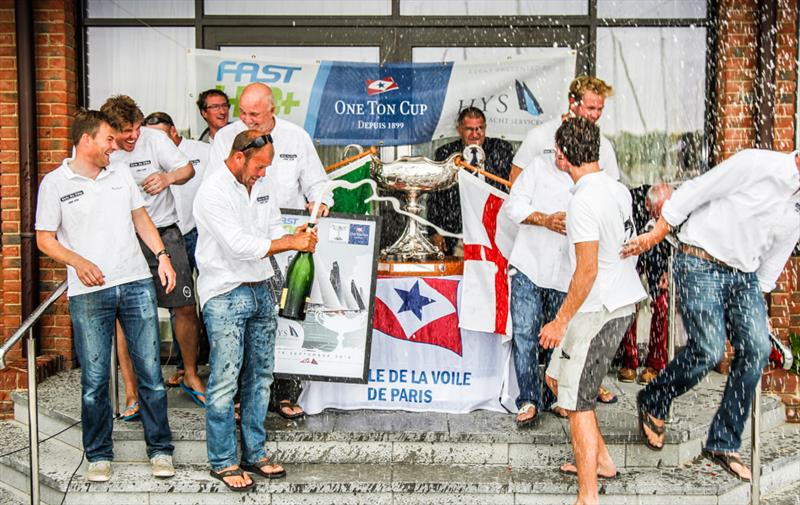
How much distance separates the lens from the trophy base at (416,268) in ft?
17.9

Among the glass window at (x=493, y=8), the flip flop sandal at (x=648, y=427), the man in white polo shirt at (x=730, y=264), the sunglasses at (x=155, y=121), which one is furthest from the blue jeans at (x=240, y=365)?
the glass window at (x=493, y=8)

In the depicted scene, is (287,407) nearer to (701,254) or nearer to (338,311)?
(338,311)

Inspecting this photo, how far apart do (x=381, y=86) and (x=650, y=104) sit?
224 cm

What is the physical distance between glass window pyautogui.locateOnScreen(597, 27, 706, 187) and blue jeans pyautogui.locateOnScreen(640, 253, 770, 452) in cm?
255

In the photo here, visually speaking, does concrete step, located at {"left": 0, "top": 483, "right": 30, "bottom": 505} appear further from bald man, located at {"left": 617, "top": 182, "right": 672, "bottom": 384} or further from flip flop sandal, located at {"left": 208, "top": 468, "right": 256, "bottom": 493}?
bald man, located at {"left": 617, "top": 182, "right": 672, "bottom": 384}

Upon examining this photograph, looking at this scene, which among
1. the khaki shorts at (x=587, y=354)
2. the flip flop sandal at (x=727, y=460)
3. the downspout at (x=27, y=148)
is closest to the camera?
the khaki shorts at (x=587, y=354)

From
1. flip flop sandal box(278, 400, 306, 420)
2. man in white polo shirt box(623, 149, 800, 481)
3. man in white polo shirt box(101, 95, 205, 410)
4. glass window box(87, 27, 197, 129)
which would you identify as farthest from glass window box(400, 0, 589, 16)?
flip flop sandal box(278, 400, 306, 420)

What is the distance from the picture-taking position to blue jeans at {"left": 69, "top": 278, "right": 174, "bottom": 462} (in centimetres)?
458

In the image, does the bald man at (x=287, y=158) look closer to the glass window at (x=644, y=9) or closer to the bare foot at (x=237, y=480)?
the bare foot at (x=237, y=480)

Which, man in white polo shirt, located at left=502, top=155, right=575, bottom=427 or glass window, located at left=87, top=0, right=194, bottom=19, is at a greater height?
glass window, located at left=87, top=0, right=194, bottom=19

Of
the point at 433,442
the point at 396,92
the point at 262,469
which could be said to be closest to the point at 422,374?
the point at 433,442

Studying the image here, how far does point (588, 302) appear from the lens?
4.28 m

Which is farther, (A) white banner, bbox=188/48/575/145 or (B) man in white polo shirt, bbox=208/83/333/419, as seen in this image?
(A) white banner, bbox=188/48/575/145

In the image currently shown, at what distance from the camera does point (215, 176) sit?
445 centimetres
